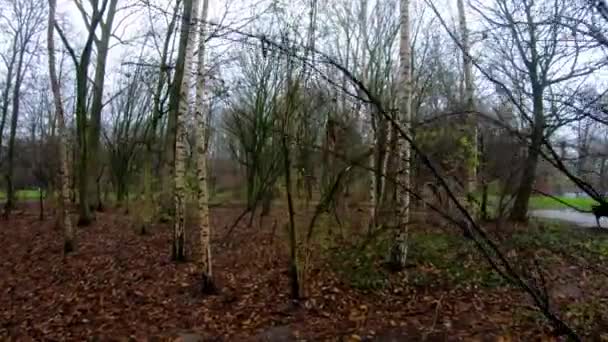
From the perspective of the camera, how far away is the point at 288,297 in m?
6.30

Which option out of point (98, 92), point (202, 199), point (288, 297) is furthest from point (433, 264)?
point (98, 92)

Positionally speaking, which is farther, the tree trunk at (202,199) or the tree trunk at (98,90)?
the tree trunk at (98,90)

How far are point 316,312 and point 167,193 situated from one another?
7.44m

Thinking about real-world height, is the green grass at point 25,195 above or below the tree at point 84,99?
below

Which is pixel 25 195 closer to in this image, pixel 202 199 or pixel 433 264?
pixel 202 199

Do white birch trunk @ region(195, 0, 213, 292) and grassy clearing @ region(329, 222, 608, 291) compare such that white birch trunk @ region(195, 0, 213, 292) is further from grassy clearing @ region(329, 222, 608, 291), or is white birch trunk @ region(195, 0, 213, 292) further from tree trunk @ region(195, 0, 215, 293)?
grassy clearing @ region(329, 222, 608, 291)

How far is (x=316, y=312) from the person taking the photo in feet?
19.1

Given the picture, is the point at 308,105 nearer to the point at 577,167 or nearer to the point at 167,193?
the point at 577,167

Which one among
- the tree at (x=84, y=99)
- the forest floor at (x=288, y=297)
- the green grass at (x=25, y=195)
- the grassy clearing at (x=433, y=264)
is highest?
the tree at (x=84, y=99)

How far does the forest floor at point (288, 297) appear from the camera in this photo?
203 inches

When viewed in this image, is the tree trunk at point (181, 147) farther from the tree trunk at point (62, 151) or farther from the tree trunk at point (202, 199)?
the tree trunk at point (62, 151)

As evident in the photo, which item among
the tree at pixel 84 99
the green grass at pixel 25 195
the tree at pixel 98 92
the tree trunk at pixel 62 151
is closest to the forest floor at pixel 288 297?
the tree trunk at pixel 62 151

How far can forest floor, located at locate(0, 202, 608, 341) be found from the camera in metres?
5.15

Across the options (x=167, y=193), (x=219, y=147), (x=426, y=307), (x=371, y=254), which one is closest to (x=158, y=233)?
(x=167, y=193)
